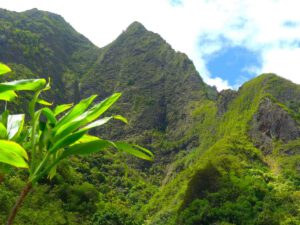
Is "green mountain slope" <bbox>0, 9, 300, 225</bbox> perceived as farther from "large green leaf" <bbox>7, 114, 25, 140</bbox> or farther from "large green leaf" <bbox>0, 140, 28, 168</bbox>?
"large green leaf" <bbox>0, 140, 28, 168</bbox>

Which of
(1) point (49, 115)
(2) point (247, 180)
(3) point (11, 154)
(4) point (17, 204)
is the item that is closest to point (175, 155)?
(2) point (247, 180)

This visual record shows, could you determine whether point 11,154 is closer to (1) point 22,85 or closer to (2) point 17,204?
(2) point 17,204

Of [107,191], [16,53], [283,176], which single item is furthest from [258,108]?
[16,53]

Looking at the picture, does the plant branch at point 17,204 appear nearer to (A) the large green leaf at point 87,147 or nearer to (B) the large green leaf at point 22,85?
(A) the large green leaf at point 87,147

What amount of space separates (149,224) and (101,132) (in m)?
85.9

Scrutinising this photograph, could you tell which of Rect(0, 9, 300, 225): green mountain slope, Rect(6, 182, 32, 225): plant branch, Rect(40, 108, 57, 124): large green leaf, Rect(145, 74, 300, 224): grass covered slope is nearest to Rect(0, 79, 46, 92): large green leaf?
Rect(40, 108, 57, 124): large green leaf

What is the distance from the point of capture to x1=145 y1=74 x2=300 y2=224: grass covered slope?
59.9m

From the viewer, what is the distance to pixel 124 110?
174m

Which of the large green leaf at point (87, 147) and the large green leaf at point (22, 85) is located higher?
the large green leaf at point (22, 85)

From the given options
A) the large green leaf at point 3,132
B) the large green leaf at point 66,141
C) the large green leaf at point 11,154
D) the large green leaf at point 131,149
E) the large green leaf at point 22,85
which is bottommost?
the large green leaf at point 11,154

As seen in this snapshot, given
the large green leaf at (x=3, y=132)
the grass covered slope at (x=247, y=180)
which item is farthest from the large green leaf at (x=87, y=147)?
the grass covered slope at (x=247, y=180)

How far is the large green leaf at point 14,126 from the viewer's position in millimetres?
3656

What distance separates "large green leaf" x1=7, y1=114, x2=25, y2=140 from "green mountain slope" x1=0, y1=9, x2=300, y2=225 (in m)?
1.05

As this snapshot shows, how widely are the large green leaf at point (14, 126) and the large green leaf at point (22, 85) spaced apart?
Answer: 0.41 m
